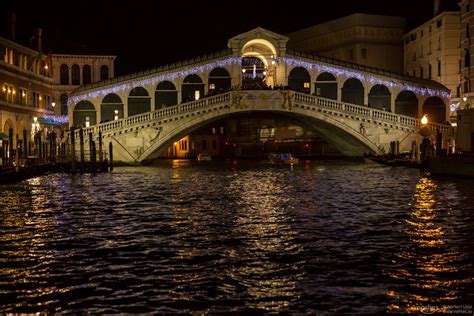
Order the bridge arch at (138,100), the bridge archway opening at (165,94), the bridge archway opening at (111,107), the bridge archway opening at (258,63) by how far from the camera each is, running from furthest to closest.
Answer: the bridge archway opening at (111,107), the bridge arch at (138,100), the bridge archway opening at (165,94), the bridge archway opening at (258,63)

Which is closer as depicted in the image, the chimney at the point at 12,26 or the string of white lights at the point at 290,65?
the chimney at the point at 12,26

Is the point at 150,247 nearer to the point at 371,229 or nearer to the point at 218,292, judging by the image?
the point at 218,292

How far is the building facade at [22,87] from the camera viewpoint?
43.4m

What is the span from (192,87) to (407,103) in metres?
15.6

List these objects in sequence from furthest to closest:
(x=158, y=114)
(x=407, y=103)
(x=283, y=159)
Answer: (x=407, y=103)
(x=283, y=159)
(x=158, y=114)

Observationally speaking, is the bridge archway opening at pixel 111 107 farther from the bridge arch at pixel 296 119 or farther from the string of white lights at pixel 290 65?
the bridge arch at pixel 296 119

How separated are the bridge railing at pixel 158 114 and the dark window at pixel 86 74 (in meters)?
12.7

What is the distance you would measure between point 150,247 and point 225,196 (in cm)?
991

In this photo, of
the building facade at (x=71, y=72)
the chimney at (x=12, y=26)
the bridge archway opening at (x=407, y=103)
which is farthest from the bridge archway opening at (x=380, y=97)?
the chimney at (x=12, y=26)

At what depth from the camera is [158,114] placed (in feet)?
145

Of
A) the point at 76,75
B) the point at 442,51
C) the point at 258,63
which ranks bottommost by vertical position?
the point at 76,75

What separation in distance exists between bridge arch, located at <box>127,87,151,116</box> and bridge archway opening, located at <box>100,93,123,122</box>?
96 cm

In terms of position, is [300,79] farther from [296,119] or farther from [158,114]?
[158,114]

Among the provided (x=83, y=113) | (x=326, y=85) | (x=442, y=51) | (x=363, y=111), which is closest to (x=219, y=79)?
(x=326, y=85)
